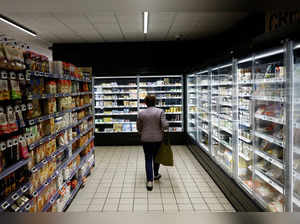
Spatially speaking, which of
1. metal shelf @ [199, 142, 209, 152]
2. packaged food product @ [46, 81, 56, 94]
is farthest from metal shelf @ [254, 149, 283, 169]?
packaged food product @ [46, 81, 56, 94]

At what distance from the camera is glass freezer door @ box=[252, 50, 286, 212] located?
118 inches

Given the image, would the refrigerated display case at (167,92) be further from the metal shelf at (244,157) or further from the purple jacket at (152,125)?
the metal shelf at (244,157)

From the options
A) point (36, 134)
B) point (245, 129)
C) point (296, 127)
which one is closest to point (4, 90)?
point (36, 134)

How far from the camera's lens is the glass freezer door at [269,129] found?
2.99m

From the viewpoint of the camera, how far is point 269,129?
11.1 feet

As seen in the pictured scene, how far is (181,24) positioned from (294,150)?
4555 millimetres

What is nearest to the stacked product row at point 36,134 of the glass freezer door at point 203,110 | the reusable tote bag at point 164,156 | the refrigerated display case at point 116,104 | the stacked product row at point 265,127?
the reusable tote bag at point 164,156

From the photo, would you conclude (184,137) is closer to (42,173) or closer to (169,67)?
(169,67)

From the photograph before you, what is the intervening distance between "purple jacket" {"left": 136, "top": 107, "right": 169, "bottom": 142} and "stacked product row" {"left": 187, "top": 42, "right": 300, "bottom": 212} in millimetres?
1256

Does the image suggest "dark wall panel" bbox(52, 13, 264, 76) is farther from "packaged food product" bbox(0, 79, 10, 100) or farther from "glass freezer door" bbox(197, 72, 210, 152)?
"packaged food product" bbox(0, 79, 10, 100)

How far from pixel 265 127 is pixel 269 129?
128 millimetres

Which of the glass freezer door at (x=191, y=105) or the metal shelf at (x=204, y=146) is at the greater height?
the glass freezer door at (x=191, y=105)

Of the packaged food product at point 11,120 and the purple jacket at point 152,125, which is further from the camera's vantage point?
the purple jacket at point 152,125

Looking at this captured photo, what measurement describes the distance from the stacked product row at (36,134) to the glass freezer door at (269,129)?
2791 mm
